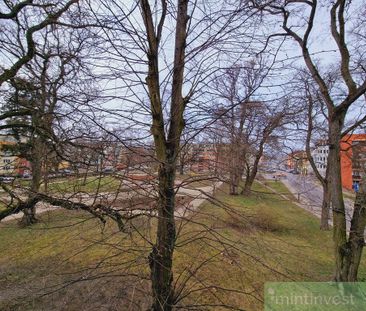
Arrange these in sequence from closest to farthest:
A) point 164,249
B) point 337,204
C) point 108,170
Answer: point 108,170 → point 164,249 → point 337,204

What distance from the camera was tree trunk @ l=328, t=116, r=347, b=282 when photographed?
5.84 meters

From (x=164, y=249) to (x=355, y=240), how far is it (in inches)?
197

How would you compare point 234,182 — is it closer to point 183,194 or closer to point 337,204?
point 183,194

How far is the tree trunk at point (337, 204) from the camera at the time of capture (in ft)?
19.2

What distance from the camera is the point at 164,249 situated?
2.09 meters

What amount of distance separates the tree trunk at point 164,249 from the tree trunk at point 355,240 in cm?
475

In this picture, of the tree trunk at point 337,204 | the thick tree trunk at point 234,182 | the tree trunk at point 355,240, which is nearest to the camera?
the thick tree trunk at point 234,182

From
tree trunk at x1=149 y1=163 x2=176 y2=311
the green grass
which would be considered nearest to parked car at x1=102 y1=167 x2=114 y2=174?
the green grass

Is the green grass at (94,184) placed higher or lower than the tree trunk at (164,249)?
higher

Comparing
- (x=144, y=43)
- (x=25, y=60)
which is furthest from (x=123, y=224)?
(x=25, y=60)

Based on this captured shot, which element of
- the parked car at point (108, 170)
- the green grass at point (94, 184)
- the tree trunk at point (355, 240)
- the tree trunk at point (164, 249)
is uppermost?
the parked car at point (108, 170)

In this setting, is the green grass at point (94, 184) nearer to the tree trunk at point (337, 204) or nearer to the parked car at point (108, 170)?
the parked car at point (108, 170)

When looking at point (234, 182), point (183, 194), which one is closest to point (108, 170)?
point (183, 194)

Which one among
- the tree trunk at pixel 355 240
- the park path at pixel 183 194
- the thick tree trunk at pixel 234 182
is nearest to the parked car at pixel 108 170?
the park path at pixel 183 194
